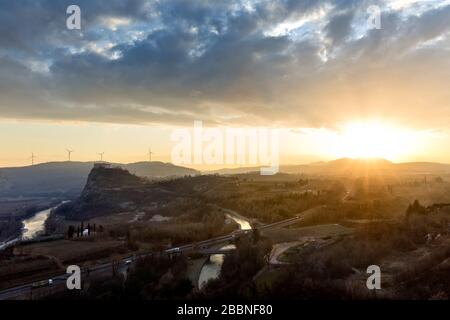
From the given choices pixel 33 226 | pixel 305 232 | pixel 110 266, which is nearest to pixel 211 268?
pixel 110 266

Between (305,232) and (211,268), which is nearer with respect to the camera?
(211,268)

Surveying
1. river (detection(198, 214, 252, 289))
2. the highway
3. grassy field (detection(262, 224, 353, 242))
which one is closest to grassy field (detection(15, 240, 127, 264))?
the highway

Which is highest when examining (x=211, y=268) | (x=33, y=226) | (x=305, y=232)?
(x=305, y=232)

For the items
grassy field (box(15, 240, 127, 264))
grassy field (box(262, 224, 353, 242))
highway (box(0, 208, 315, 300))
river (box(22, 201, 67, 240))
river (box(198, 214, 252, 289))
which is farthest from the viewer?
river (box(22, 201, 67, 240))

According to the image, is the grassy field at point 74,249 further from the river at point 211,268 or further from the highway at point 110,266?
the river at point 211,268

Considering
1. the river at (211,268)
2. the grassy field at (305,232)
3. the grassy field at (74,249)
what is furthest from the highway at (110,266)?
the grassy field at (305,232)

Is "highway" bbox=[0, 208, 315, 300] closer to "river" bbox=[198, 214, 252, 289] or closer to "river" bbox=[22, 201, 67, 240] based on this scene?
"river" bbox=[198, 214, 252, 289]

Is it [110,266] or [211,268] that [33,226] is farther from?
[211,268]

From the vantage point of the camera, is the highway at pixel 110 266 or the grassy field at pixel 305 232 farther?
the grassy field at pixel 305 232

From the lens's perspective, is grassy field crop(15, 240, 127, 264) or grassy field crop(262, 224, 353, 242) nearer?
grassy field crop(15, 240, 127, 264)
